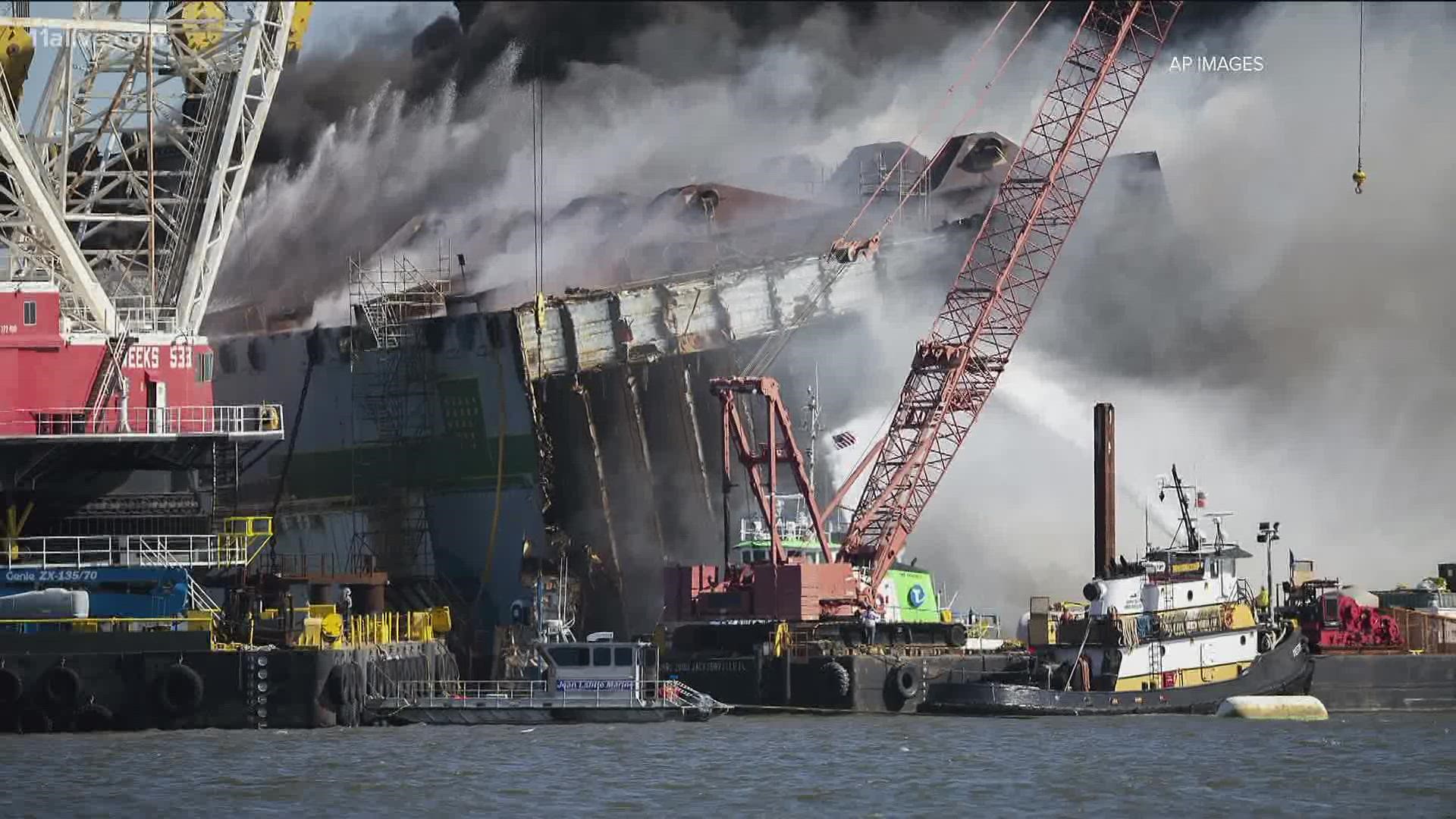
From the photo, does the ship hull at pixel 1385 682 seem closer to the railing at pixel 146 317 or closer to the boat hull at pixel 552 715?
the boat hull at pixel 552 715

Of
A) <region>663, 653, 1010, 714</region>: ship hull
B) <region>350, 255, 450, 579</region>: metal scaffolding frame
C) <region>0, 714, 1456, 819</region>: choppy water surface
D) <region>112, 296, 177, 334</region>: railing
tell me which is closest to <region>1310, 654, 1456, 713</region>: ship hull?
<region>0, 714, 1456, 819</region>: choppy water surface

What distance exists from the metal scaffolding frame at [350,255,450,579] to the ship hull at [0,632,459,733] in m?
24.7

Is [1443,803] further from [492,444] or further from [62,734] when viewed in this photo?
[492,444]

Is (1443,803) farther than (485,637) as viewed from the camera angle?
No

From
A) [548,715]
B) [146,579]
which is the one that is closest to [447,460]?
[146,579]

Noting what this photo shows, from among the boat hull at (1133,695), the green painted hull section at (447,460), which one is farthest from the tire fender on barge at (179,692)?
the green painted hull section at (447,460)

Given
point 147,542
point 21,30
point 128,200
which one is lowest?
point 147,542

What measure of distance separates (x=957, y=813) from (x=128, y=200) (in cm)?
4376

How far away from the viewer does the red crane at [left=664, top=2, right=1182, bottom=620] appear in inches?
3324

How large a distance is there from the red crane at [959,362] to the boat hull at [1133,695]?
345 inches

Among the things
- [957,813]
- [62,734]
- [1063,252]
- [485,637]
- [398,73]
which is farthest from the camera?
[398,73]

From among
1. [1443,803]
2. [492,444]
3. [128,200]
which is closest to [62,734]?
[128,200]

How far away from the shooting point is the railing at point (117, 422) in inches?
2975

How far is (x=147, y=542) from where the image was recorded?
76938 millimetres
